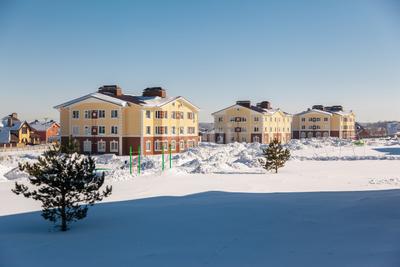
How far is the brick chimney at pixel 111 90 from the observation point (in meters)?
48.5

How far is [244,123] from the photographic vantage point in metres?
70.7

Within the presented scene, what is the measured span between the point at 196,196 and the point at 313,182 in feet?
26.7

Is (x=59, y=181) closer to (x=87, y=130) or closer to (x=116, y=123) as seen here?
(x=116, y=123)

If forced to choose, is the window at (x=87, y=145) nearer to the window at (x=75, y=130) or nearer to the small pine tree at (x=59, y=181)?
the window at (x=75, y=130)

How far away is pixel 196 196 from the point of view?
17484 millimetres

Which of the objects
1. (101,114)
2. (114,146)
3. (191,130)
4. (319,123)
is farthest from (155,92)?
(319,123)

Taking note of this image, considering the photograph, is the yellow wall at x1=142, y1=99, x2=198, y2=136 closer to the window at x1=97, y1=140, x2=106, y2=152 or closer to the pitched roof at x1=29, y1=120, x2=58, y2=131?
the window at x1=97, y1=140, x2=106, y2=152

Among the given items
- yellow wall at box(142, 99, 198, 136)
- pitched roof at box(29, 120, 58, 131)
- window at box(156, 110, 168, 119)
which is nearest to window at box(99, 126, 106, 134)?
yellow wall at box(142, 99, 198, 136)

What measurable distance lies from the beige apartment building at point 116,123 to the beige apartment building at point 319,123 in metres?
48.8

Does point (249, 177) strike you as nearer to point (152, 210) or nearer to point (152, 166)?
point (152, 166)

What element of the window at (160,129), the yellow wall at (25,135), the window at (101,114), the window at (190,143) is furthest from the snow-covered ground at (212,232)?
the yellow wall at (25,135)

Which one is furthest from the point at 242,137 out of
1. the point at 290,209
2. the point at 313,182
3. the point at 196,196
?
the point at 290,209

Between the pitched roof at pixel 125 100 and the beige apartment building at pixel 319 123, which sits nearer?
the pitched roof at pixel 125 100

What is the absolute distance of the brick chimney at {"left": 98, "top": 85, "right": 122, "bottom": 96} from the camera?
48531 millimetres
